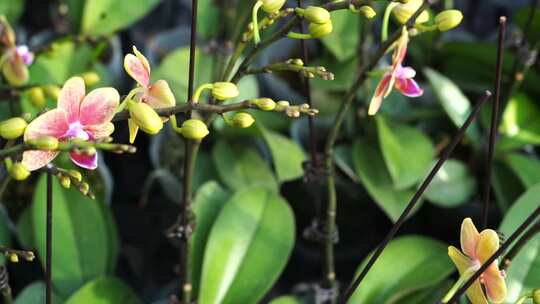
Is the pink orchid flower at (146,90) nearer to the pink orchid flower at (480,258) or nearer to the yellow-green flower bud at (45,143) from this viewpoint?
the yellow-green flower bud at (45,143)

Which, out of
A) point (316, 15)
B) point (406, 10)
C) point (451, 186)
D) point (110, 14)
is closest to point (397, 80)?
point (406, 10)

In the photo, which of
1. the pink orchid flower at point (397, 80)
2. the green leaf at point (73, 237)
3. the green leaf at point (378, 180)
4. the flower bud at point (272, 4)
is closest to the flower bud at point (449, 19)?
the pink orchid flower at point (397, 80)

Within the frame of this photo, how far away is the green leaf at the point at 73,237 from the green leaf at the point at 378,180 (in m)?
0.33

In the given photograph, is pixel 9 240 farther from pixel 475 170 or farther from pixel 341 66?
pixel 475 170

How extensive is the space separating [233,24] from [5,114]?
1.19 ft

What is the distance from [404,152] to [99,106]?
569mm

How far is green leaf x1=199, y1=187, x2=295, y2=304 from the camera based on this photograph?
82 cm

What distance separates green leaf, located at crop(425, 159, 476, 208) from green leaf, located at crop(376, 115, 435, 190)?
0.09 feet

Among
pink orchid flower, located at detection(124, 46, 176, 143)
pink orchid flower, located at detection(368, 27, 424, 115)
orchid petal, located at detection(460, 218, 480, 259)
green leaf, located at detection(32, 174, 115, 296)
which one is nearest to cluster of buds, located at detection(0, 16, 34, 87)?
green leaf, located at detection(32, 174, 115, 296)

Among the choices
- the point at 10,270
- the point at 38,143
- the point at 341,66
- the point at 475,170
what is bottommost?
the point at 10,270

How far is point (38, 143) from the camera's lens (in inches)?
17.3

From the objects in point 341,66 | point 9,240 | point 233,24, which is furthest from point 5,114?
point 341,66

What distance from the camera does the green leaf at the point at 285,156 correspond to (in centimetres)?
95

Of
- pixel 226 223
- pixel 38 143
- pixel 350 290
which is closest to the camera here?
pixel 38 143
